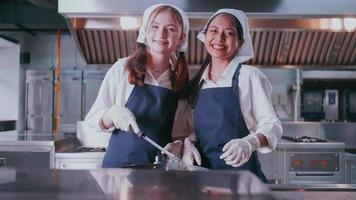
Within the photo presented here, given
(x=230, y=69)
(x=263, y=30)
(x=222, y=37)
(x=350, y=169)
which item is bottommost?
(x=350, y=169)

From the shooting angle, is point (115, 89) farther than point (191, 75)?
No

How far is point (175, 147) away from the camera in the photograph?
1.32 metres

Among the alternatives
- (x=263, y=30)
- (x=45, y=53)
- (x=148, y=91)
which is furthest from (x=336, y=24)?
(x=45, y=53)

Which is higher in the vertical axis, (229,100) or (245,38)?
(245,38)

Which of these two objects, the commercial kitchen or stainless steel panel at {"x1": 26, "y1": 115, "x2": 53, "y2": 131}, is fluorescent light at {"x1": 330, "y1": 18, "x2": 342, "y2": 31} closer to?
the commercial kitchen

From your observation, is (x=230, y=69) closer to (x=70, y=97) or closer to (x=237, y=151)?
(x=237, y=151)

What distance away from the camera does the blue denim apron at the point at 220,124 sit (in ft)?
4.38

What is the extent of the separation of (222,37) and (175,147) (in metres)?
0.44

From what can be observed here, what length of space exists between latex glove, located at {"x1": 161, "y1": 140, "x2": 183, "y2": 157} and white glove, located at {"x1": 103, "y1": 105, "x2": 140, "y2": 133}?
0.15 metres

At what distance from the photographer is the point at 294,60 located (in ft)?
10.5

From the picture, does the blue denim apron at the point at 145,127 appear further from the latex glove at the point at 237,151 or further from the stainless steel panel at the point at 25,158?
the stainless steel panel at the point at 25,158

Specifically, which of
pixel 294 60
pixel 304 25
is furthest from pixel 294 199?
pixel 294 60

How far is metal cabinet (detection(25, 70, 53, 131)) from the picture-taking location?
571cm

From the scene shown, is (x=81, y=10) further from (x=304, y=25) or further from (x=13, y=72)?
(x=13, y=72)
